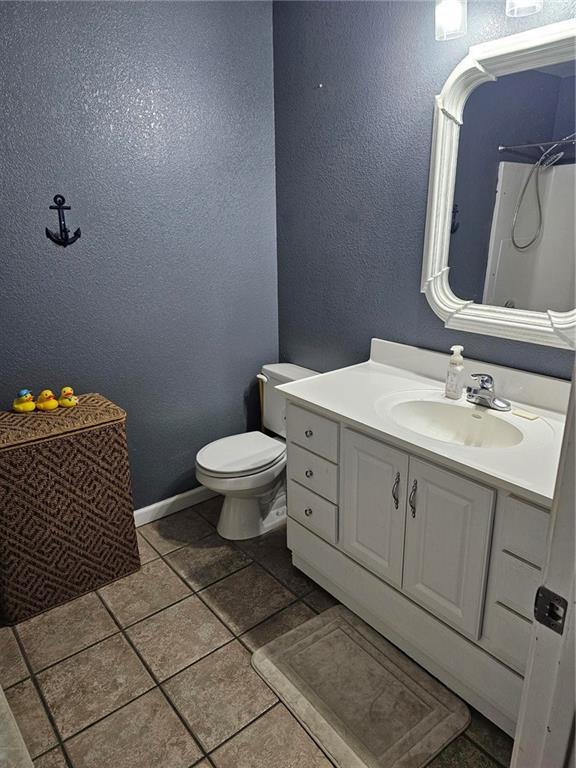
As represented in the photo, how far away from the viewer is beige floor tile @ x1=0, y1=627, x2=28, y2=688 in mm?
1705

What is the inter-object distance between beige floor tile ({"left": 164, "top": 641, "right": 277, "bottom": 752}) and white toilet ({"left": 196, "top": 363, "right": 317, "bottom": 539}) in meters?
0.67

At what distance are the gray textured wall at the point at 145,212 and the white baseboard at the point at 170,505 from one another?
6cm

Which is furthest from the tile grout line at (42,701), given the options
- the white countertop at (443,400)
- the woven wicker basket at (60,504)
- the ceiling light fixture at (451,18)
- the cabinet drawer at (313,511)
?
the ceiling light fixture at (451,18)

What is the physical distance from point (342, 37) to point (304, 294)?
1.08 m

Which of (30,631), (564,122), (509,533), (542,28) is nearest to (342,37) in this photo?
(542,28)

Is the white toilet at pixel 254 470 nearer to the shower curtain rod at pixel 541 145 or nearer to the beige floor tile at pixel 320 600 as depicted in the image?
the beige floor tile at pixel 320 600

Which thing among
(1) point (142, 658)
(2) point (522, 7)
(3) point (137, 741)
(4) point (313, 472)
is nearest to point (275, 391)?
(4) point (313, 472)

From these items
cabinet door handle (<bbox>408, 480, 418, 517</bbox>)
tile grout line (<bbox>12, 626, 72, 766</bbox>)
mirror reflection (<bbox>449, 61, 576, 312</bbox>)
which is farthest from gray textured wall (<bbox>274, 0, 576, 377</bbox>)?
tile grout line (<bbox>12, 626, 72, 766</bbox>)

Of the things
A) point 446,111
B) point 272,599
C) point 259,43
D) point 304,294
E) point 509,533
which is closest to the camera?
point 509,533

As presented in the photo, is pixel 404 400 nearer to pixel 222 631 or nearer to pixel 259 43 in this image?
pixel 222 631

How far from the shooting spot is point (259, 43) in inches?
94.3

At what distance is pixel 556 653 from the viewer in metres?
0.72

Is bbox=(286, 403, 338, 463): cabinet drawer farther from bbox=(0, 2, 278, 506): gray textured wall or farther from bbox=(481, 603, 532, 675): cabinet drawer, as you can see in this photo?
bbox=(0, 2, 278, 506): gray textured wall

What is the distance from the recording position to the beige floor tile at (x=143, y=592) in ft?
6.57
